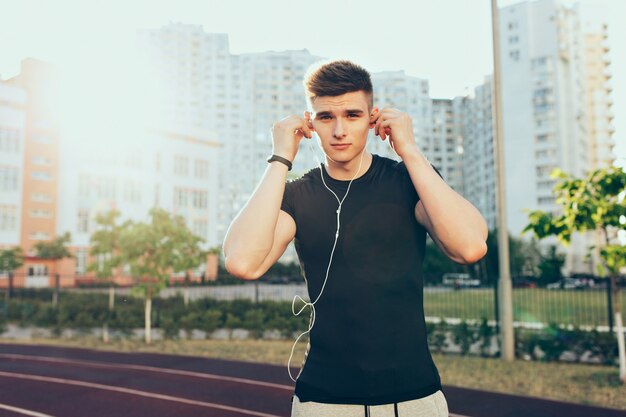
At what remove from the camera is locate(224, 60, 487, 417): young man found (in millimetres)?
1602

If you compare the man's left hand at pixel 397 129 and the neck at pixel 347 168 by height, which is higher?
the man's left hand at pixel 397 129

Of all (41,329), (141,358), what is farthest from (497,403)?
(41,329)

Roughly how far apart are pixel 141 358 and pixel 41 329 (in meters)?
7.37

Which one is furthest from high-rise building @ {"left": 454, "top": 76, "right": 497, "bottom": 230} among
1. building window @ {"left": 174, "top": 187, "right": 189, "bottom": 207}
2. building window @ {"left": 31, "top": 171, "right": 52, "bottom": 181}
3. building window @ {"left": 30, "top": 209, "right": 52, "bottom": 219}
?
building window @ {"left": 31, "top": 171, "right": 52, "bottom": 181}

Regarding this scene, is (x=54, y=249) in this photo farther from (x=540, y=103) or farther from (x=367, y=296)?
(x=540, y=103)

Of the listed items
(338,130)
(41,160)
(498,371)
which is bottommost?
(498,371)

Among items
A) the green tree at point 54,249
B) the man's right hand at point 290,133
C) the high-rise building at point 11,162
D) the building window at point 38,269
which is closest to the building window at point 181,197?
the green tree at point 54,249

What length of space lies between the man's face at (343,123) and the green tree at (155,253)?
12793mm

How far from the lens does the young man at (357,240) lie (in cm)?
160

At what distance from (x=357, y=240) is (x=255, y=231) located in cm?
34

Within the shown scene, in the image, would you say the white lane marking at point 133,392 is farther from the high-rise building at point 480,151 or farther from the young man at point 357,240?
the high-rise building at point 480,151

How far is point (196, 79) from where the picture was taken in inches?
4094

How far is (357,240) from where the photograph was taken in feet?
5.55

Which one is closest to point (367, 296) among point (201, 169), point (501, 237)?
point (501, 237)
